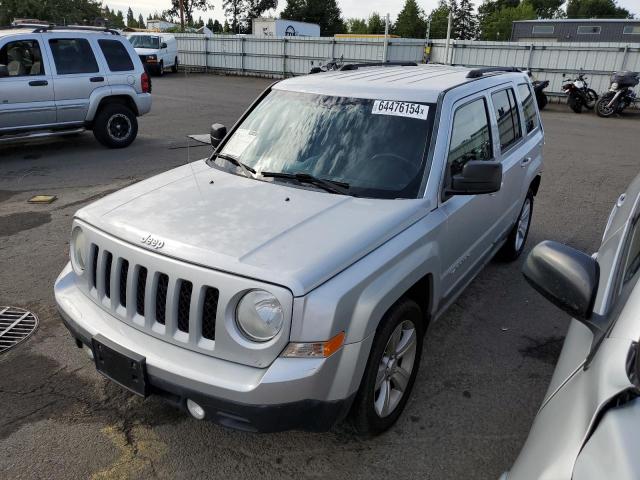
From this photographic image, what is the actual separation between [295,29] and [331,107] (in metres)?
38.9

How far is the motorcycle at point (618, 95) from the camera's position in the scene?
16.0m

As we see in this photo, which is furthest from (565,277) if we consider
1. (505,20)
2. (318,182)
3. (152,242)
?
(505,20)

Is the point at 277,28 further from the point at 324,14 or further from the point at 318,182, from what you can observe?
the point at 318,182

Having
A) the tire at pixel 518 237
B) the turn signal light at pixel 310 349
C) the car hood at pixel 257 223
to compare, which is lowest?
the tire at pixel 518 237

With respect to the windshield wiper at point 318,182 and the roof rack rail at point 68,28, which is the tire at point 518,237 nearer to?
the windshield wiper at point 318,182

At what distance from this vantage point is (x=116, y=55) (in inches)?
372

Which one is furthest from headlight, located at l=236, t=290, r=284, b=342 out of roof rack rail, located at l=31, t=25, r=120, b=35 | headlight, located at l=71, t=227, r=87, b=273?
roof rack rail, located at l=31, t=25, r=120, b=35

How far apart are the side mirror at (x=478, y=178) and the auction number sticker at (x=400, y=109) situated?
19.4 inches

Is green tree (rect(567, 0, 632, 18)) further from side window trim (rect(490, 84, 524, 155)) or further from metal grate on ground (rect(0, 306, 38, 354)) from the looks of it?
metal grate on ground (rect(0, 306, 38, 354))

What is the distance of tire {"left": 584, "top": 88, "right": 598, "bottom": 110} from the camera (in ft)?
56.8

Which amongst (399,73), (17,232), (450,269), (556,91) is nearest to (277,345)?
(450,269)

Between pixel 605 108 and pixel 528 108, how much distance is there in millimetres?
13648

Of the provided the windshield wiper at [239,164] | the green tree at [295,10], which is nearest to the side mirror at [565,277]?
the windshield wiper at [239,164]

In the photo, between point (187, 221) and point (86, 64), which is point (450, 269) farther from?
point (86, 64)
